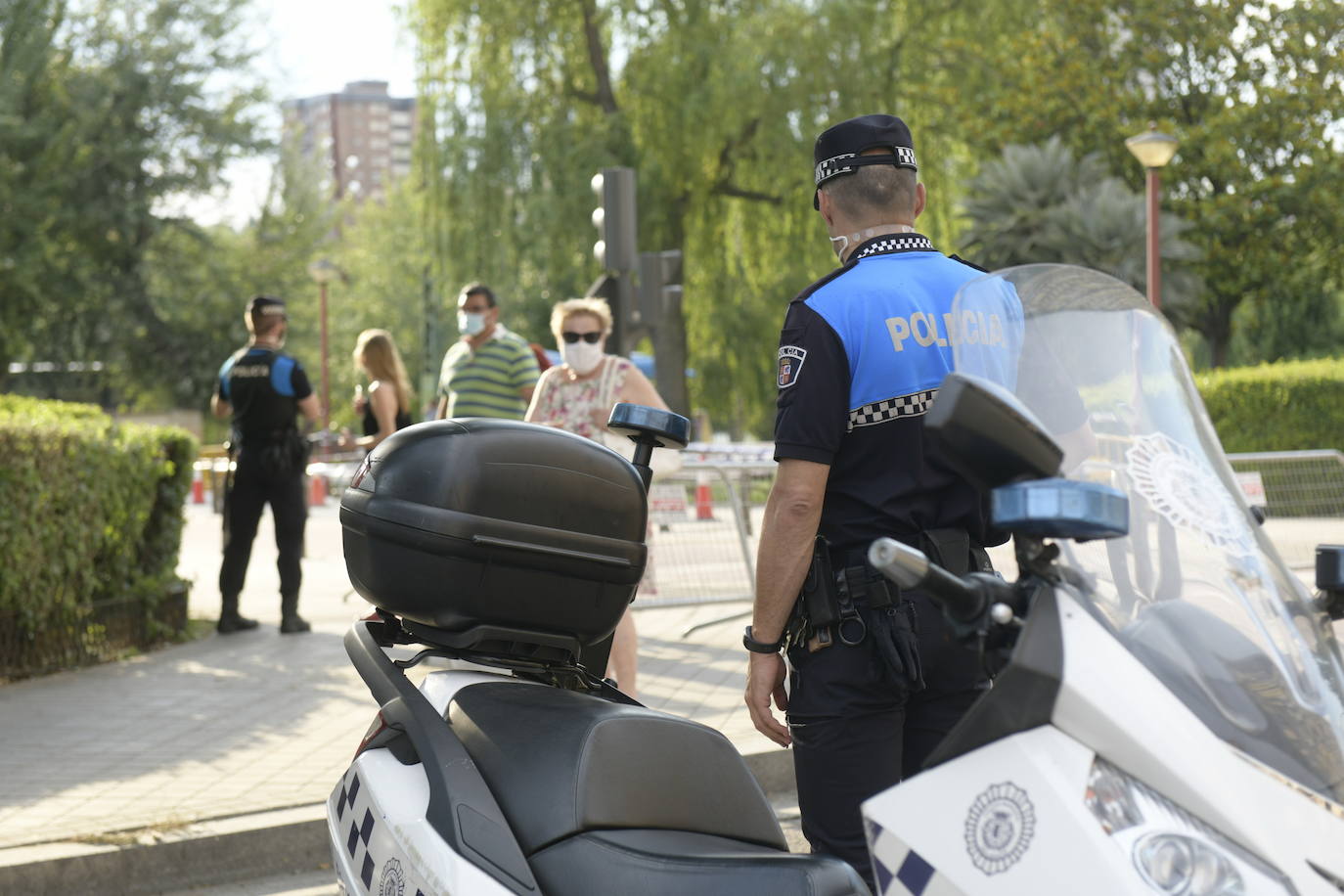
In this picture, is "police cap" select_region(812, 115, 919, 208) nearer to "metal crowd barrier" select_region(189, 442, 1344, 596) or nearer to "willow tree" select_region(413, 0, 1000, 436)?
"metal crowd barrier" select_region(189, 442, 1344, 596)

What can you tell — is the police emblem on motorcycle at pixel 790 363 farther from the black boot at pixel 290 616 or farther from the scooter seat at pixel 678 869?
the black boot at pixel 290 616

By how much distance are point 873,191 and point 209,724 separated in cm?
462

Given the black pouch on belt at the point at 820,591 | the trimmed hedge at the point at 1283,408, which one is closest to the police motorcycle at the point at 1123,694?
the black pouch on belt at the point at 820,591

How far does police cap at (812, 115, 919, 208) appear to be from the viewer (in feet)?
9.55

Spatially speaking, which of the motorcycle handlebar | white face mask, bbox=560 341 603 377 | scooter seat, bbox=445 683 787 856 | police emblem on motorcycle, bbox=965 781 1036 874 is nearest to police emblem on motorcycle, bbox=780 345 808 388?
scooter seat, bbox=445 683 787 856

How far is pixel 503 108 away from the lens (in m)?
23.1

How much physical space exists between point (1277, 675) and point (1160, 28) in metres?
30.3

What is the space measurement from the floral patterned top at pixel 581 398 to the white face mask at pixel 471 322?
125 cm

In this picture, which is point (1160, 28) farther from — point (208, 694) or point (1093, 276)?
point (1093, 276)

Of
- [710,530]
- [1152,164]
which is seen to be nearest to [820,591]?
[710,530]

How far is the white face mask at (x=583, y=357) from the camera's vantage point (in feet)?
21.8

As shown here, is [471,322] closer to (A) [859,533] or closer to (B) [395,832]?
(A) [859,533]

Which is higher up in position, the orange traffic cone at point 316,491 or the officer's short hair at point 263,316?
the officer's short hair at point 263,316

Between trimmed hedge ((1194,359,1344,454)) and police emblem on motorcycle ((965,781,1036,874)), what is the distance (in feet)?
65.6
